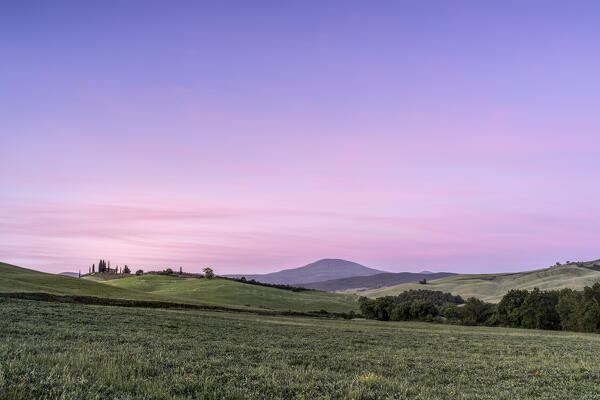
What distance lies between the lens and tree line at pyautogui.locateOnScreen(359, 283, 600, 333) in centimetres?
7062

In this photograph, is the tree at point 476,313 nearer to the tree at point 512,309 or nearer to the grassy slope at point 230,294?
the tree at point 512,309

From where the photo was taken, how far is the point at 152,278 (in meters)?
159

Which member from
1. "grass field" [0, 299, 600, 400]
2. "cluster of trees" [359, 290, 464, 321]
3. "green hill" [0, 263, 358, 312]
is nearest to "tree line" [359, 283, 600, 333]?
"cluster of trees" [359, 290, 464, 321]

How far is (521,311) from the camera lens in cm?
7619

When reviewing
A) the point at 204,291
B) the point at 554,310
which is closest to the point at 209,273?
the point at 204,291

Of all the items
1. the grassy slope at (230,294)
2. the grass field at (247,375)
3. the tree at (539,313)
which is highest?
the grass field at (247,375)

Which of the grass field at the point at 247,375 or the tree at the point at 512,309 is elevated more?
the grass field at the point at 247,375

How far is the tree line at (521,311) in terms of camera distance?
70.6 metres

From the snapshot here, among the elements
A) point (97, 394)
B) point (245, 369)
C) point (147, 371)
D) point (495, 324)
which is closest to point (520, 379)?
point (245, 369)

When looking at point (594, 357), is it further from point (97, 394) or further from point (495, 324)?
point (495, 324)

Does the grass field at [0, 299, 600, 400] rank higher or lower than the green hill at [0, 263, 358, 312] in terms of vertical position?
higher

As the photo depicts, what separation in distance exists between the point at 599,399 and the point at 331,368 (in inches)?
339

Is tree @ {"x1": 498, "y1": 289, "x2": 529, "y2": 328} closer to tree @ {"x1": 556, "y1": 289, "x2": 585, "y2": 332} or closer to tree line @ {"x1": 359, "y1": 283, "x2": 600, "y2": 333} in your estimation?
tree line @ {"x1": 359, "y1": 283, "x2": 600, "y2": 333}

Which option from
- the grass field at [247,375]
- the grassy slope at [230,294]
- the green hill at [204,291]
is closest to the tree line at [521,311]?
the grassy slope at [230,294]
